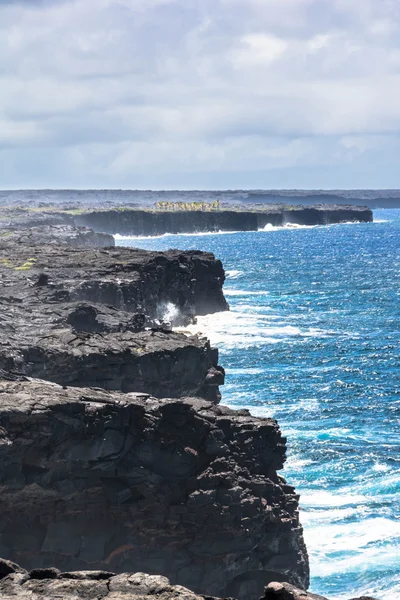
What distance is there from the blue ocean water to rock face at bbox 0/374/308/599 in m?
6.64

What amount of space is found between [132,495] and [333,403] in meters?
37.1

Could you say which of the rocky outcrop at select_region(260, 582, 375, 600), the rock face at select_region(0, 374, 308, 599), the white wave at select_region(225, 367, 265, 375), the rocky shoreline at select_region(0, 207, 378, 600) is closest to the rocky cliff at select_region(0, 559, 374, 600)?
the rocky outcrop at select_region(260, 582, 375, 600)

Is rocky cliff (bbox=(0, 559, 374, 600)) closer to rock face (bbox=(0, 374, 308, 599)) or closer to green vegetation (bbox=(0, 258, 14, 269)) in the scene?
rock face (bbox=(0, 374, 308, 599))

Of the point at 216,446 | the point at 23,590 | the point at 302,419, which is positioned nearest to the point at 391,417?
the point at 302,419

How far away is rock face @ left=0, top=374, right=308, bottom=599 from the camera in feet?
125

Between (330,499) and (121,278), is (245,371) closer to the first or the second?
(121,278)

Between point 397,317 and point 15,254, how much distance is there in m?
50.3

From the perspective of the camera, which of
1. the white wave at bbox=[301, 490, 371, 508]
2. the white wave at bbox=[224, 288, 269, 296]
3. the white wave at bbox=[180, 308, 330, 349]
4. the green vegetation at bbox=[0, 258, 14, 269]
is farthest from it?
the white wave at bbox=[224, 288, 269, 296]

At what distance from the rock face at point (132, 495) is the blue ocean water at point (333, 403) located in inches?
262

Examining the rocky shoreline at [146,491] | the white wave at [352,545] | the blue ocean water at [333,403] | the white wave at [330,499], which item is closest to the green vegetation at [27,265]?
the blue ocean water at [333,403]

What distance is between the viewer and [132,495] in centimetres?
3947

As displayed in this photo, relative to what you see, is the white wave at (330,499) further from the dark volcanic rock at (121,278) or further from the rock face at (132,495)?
the dark volcanic rock at (121,278)

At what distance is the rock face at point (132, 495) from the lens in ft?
125

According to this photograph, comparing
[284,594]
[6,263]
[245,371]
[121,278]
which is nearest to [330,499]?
[284,594]
